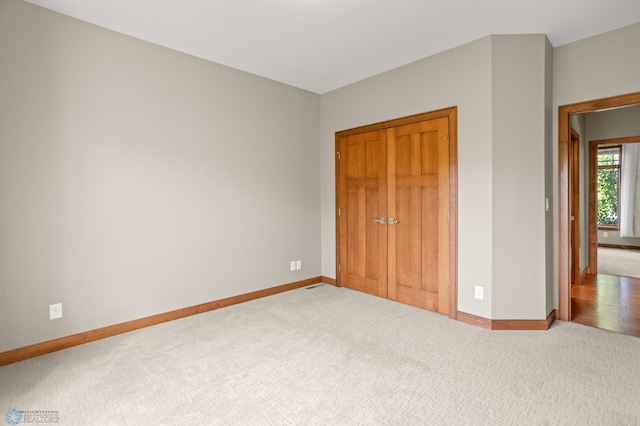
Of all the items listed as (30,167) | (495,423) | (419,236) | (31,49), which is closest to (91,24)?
(31,49)

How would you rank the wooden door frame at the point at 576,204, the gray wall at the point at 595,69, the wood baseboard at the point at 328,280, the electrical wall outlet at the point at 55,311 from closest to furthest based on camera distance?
the electrical wall outlet at the point at 55,311 < the gray wall at the point at 595,69 < the wooden door frame at the point at 576,204 < the wood baseboard at the point at 328,280

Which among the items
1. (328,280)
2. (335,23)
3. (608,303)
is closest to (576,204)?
(608,303)

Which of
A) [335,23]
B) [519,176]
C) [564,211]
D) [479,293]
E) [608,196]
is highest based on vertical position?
[335,23]

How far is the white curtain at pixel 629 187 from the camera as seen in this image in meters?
7.31

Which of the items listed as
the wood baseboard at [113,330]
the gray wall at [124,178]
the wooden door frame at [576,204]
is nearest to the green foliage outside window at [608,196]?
the wooden door frame at [576,204]

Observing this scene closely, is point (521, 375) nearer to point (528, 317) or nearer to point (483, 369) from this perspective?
Answer: point (483, 369)

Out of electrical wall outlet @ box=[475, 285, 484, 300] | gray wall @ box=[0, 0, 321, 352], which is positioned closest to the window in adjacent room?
electrical wall outlet @ box=[475, 285, 484, 300]

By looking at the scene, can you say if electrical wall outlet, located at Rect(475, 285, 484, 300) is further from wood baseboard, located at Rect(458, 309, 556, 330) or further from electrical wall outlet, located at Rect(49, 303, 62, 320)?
electrical wall outlet, located at Rect(49, 303, 62, 320)

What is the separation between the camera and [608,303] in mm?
3721

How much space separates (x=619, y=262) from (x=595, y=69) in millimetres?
4746

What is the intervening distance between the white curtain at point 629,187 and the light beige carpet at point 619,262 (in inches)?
21.7

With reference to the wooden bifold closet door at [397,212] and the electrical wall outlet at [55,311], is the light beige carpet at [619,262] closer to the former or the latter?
the wooden bifold closet door at [397,212]

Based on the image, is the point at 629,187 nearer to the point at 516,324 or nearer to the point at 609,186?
the point at 609,186

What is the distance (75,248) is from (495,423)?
130 inches
